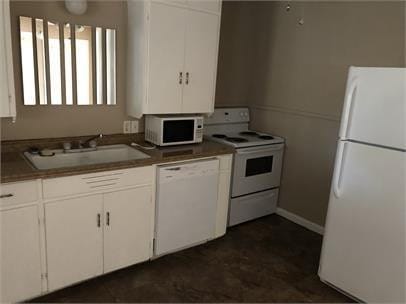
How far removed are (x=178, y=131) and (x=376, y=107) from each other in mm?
1491

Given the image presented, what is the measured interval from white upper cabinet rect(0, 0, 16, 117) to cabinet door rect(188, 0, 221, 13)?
1.29 meters

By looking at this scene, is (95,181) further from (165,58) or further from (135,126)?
(165,58)

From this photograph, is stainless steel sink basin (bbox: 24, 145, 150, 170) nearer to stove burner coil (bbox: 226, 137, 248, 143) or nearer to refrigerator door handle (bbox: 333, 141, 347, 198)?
stove burner coil (bbox: 226, 137, 248, 143)

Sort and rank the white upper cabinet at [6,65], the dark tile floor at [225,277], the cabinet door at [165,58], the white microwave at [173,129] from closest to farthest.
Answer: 1. the white upper cabinet at [6,65]
2. the dark tile floor at [225,277]
3. the cabinet door at [165,58]
4. the white microwave at [173,129]

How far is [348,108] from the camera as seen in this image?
2.19m

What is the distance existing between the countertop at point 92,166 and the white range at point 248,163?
1.12 feet

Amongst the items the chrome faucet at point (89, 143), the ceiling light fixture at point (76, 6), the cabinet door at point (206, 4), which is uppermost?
the cabinet door at point (206, 4)

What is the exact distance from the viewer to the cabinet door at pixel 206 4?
2639 mm

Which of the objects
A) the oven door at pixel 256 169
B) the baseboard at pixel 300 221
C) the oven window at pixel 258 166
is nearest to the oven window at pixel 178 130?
the oven door at pixel 256 169

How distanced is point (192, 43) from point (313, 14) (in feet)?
4.19

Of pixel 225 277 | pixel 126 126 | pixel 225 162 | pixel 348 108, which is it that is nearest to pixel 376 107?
pixel 348 108

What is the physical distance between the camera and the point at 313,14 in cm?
318

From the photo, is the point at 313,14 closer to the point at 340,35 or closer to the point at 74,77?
the point at 340,35

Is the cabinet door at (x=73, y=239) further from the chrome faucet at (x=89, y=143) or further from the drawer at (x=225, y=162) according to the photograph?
the drawer at (x=225, y=162)
